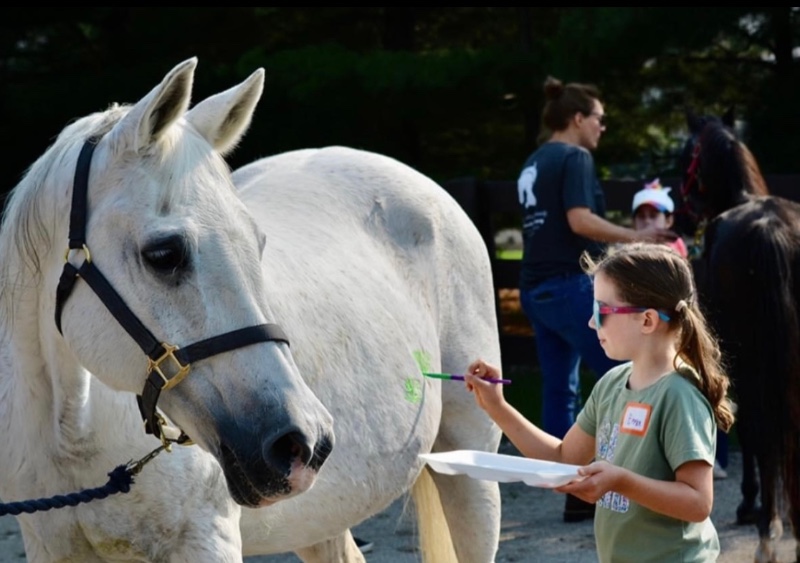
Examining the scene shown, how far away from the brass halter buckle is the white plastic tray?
0.52 metres

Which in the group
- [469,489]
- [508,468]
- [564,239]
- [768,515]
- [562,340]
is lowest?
[768,515]

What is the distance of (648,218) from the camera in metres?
A: 6.68

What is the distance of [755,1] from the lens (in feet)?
32.3

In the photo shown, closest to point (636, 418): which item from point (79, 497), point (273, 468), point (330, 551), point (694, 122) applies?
point (273, 468)

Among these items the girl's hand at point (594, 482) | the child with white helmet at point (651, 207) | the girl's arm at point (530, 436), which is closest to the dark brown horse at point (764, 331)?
the child with white helmet at point (651, 207)

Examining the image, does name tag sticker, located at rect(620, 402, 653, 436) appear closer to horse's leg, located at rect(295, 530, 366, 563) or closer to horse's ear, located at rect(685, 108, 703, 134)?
horse's leg, located at rect(295, 530, 366, 563)

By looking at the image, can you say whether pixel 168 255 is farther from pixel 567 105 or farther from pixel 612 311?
pixel 567 105

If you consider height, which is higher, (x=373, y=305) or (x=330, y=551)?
(x=373, y=305)

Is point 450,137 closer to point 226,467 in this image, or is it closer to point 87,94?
point 87,94

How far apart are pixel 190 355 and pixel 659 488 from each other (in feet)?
3.11

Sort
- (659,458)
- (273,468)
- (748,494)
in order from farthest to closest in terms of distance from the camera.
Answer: (748,494) < (659,458) < (273,468)

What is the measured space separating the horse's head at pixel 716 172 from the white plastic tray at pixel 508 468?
3.80m

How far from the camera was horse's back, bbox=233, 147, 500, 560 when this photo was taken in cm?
318

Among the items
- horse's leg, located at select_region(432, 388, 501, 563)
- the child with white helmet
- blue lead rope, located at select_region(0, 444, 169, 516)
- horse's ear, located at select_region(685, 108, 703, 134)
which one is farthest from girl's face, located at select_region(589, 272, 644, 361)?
the child with white helmet
